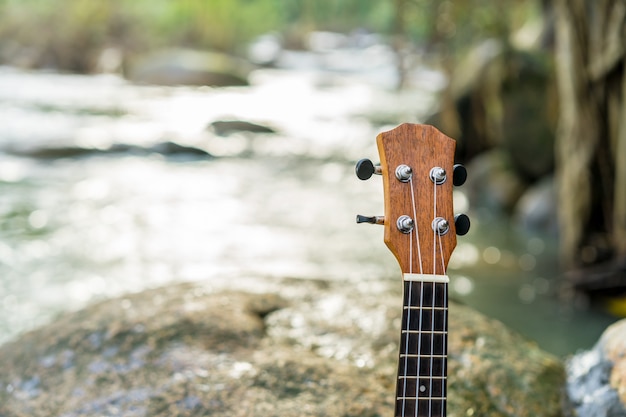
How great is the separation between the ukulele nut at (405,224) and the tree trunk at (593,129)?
12.0 ft

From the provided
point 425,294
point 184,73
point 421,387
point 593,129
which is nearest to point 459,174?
point 425,294

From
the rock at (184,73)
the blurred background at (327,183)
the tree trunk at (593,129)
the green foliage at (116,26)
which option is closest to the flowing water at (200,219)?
the blurred background at (327,183)

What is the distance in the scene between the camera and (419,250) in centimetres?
183

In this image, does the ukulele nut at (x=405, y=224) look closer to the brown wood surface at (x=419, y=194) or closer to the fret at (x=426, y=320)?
the brown wood surface at (x=419, y=194)

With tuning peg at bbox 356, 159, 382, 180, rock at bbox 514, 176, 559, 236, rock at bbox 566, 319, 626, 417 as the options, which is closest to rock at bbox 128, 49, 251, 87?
rock at bbox 514, 176, 559, 236

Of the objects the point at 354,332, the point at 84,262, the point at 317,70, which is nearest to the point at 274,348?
the point at 354,332

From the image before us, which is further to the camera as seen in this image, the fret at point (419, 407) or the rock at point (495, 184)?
the rock at point (495, 184)

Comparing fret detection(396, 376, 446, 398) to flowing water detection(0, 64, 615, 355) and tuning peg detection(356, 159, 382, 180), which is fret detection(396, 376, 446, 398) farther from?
flowing water detection(0, 64, 615, 355)

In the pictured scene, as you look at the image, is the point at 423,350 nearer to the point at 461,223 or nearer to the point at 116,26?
the point at 461,223

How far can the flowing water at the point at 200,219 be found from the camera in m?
5.80

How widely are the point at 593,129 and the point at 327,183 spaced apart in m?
5.28

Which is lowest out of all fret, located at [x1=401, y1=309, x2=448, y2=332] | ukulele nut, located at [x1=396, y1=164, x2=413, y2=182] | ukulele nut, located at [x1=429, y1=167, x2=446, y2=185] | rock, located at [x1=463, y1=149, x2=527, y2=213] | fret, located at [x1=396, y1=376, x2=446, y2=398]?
fret, located at [x1=396, y1=376, x2=446, y2=398]

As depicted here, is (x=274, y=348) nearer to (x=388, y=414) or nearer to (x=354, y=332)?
(x=354, y=332)

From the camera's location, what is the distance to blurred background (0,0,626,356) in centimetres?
528
